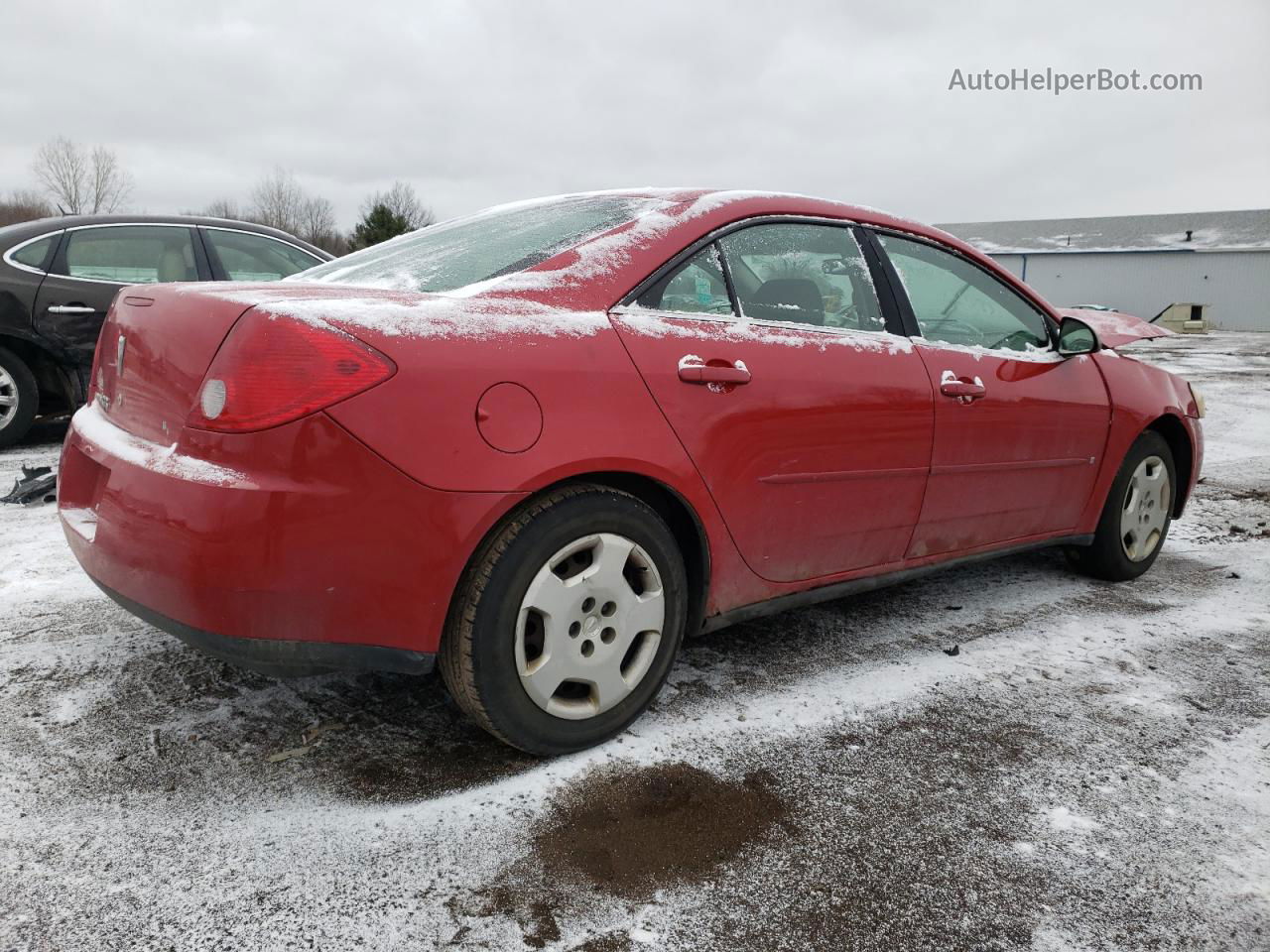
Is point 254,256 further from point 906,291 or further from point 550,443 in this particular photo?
point 550,443

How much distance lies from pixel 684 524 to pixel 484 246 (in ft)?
3.35

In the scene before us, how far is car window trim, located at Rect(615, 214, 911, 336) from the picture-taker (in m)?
2.41

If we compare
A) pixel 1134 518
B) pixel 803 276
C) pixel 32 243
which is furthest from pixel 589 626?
pixel 32 243

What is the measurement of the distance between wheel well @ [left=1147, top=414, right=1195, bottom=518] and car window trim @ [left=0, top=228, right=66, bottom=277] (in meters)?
6.46

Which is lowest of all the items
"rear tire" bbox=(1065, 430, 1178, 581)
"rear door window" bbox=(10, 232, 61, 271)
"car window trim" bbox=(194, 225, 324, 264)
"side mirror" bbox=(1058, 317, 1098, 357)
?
"rear tire" bbox=(1065, 430, 1178, 581)

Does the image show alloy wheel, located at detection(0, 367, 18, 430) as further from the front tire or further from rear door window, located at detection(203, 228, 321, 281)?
the front tire

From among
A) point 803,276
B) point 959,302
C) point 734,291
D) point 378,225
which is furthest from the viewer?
point 378,225

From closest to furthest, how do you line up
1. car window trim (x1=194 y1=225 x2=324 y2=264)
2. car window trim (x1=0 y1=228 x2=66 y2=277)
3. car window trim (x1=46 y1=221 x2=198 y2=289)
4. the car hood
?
1. the car hood
2. car window trim (x1=0 y1=228 x2=66 y2=277)
3. car window trim (x1=46 y1=221 x2=198 y2=289)
4. car window trim (x1=194 y1=225 x2=324 y2=264)

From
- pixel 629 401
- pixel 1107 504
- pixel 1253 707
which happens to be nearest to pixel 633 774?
pixel 629 401

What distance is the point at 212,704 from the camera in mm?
2502

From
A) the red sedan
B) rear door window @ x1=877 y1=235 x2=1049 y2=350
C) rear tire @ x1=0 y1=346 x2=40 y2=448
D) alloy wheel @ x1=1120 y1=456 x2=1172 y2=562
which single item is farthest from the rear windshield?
rear tire @ x1=0 y1=346 x2=40 y2=448

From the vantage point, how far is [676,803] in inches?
83.9

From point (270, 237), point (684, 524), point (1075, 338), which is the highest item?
point (270, 237)

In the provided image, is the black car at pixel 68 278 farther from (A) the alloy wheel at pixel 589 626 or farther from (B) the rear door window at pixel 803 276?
(A) the alloy wheel at pixel 589 626
